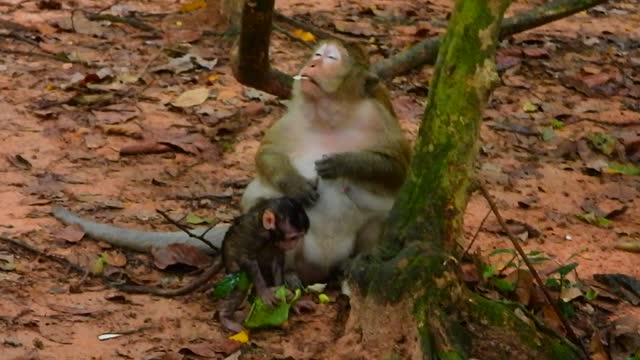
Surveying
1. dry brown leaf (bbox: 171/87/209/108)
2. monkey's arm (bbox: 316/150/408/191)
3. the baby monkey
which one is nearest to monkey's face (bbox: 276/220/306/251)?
the baby monkey

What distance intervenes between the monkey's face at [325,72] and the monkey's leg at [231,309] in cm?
83

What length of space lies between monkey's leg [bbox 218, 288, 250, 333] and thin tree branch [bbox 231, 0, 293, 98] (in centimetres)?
107

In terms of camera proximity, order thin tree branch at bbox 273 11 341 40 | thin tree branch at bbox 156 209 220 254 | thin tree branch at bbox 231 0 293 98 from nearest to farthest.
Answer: thin tree branch at bbox 231 0 293 98
thin tree branch at bbox 156 209 220 254
thin tree branch at bbox 273 11 341 40

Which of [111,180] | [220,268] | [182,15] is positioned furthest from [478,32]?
[182,15]

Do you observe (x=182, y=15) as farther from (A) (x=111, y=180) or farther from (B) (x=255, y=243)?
(B) (x=255, y=243)

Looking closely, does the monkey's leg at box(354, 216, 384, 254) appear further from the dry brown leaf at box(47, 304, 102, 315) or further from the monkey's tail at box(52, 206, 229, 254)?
the dry brown leaf at box(47, 304, 102, 315)

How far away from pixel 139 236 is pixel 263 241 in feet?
2.21

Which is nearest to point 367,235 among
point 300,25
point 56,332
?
point 56,332

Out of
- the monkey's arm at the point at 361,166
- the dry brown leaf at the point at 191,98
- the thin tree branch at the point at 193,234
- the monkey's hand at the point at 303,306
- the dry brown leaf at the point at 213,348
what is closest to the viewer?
the dry brown leaf at the point at 213,348

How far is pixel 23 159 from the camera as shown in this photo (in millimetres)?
6355

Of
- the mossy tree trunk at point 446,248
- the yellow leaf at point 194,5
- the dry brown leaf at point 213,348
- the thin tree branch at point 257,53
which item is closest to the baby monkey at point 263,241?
the dry brown leaf at point 213,348

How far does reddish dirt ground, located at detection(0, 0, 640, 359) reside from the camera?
4.72m

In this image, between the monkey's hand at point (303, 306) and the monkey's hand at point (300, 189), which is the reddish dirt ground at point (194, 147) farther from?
the monkey's hand at point (300, 189)

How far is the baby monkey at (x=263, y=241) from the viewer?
16.1 feet
